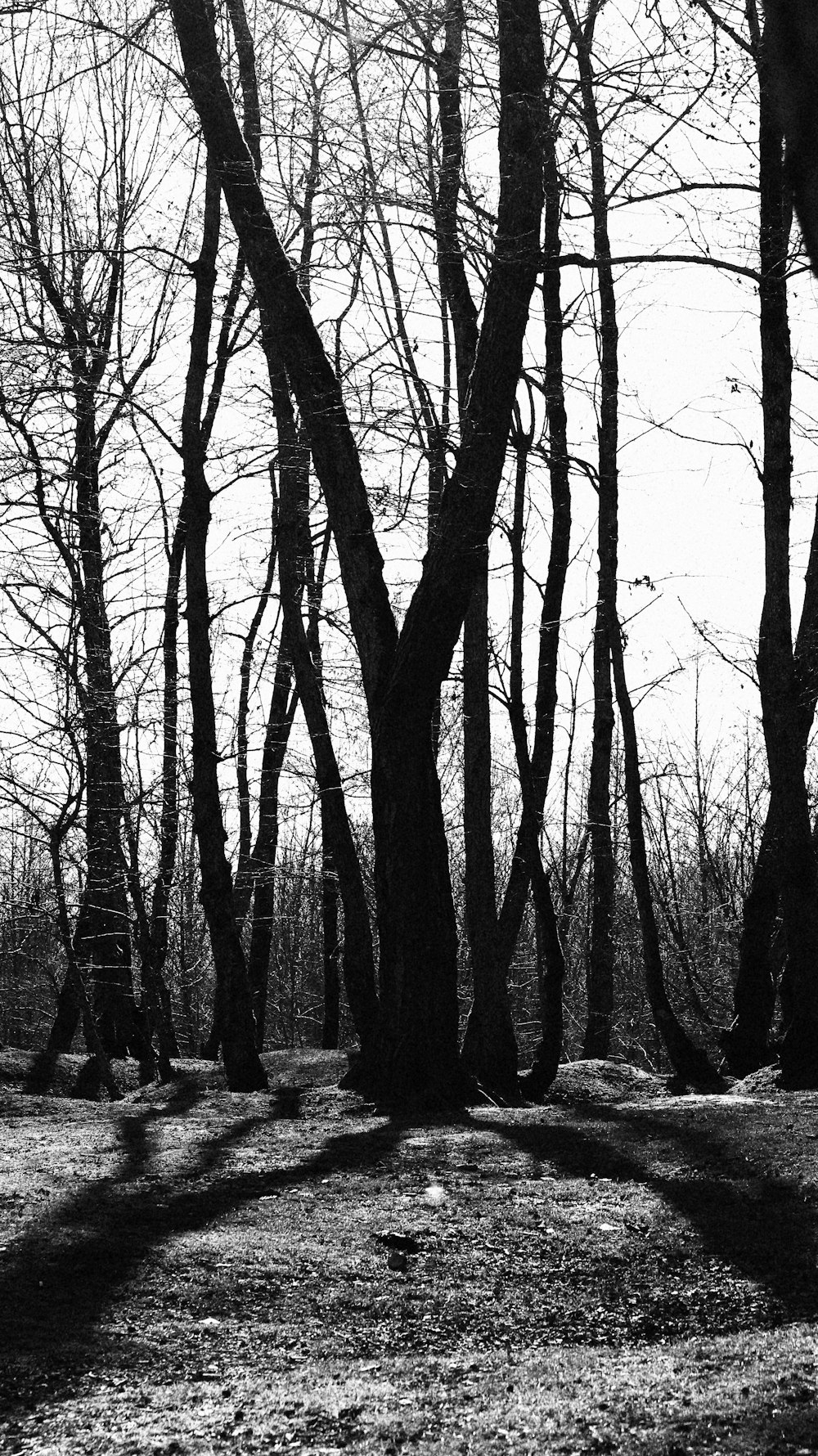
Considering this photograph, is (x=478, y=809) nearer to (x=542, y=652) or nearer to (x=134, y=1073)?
(x=542, y=652)

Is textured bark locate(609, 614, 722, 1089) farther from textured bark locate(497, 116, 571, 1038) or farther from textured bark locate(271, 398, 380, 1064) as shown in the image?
textured bark locate(271, 398, 380, 1064)

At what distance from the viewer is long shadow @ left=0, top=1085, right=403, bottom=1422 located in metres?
3.26

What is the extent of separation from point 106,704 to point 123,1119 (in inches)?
213

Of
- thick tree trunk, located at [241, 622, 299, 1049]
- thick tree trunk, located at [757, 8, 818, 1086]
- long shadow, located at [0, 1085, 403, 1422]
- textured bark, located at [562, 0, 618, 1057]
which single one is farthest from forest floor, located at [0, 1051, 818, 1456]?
thick tree trunk, located at [241, 622, 299, 1049]

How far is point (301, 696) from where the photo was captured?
12461mm

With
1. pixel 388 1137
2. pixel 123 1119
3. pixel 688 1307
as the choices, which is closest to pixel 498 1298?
pixel 688 1307

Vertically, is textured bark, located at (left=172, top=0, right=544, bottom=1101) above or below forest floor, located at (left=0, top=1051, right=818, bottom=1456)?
above

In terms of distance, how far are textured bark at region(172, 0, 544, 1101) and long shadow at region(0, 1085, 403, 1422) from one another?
1110mm

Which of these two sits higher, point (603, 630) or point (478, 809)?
point (603, 630)

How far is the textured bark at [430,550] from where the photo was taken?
726 cm

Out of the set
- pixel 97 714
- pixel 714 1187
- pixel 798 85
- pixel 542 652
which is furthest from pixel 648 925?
pixel 798 85

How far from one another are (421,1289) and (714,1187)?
62.8 inches

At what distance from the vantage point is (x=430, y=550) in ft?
24.7

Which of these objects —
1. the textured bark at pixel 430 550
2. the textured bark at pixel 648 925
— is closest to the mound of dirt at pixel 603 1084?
the textured bark at pixel 648 925
